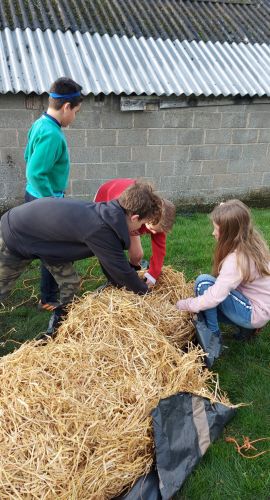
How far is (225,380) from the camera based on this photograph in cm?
333

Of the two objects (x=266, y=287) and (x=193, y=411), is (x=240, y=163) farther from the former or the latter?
(x=193, y=411)

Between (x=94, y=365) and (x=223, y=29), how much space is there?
8.01m

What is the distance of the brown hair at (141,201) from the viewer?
2877 mm

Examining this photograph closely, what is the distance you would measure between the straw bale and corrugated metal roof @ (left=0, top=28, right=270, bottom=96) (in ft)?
14.7

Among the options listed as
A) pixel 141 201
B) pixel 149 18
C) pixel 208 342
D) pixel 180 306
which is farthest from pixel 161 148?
pixel 208 342

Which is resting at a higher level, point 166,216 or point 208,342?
point 166,216

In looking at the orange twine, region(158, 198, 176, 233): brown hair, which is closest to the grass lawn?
the orange twine

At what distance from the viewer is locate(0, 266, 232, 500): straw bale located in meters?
2.16

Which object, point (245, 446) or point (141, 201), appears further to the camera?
point (141, 201)

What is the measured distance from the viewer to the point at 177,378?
271 centimetres

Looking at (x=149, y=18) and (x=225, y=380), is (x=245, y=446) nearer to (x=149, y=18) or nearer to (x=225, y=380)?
(x=225, y=380)

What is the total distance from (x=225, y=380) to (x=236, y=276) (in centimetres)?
82

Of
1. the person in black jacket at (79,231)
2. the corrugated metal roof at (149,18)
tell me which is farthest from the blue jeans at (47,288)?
the corrugated metal roof at (149,18)

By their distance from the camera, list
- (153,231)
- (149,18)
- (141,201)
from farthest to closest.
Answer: (149,18)
(153,231)
(141,201)
